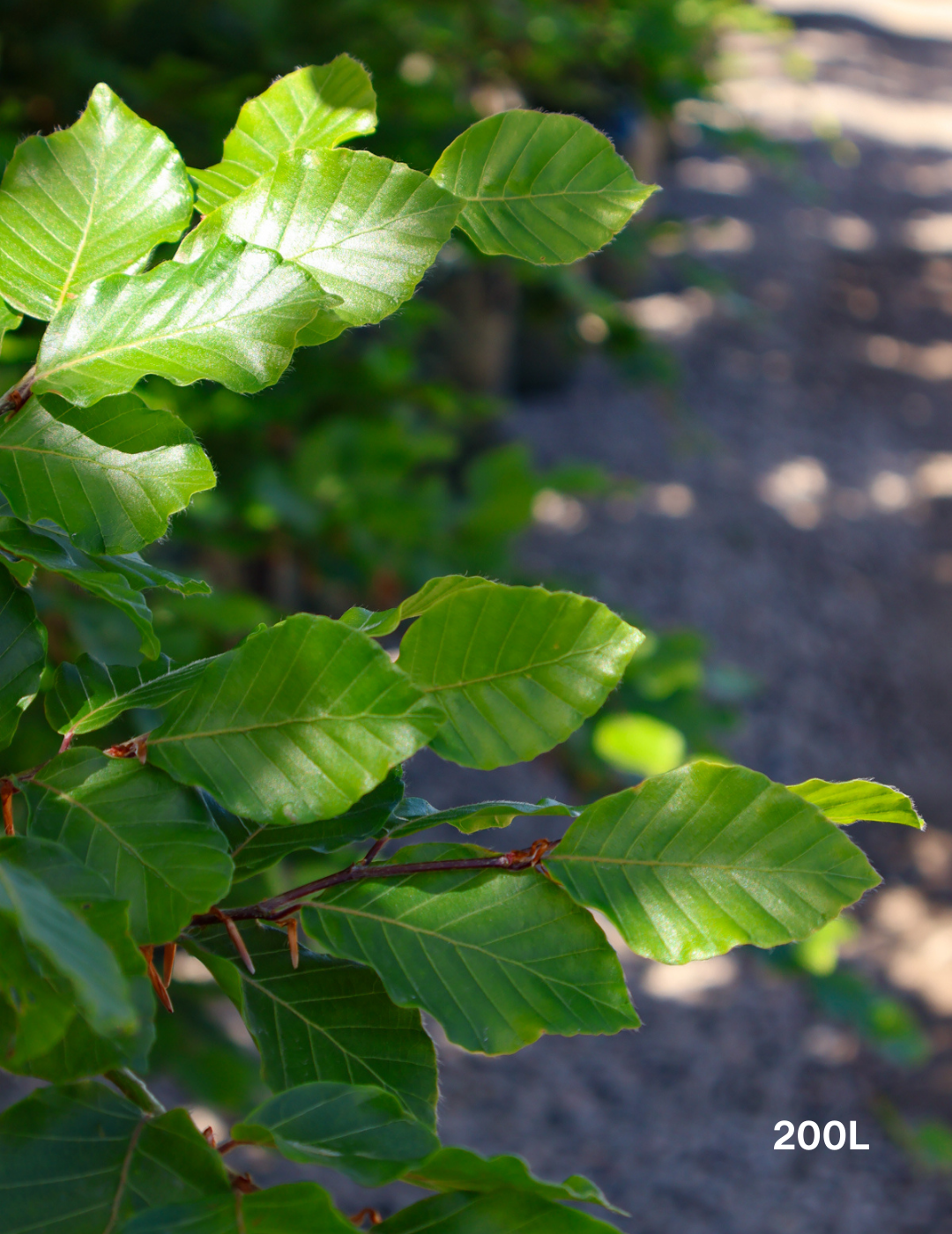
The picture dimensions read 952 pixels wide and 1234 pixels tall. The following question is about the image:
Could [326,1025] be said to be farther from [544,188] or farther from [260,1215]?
[544,188]

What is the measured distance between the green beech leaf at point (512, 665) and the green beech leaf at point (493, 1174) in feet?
0.33

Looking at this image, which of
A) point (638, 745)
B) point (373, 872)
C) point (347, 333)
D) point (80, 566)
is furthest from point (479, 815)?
point (347, 333)

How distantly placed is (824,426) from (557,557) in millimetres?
1406

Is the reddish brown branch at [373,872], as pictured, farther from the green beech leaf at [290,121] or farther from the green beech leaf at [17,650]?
the green beech leaf at [290,121]

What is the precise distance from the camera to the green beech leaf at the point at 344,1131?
0.26m

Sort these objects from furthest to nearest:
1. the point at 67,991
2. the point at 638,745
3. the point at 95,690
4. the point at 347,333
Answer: the point at 347,333 → the point at 638,745 → the point at 95,690 → the point at 67,991

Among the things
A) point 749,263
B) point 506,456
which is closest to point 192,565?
point 506,456

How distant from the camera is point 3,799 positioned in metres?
0.31

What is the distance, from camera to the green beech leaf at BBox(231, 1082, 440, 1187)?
0.26 metres

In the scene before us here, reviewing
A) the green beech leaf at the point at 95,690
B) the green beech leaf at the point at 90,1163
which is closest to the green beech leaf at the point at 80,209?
the green beech leaf at the point at 95,690

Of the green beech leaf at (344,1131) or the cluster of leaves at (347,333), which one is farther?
the cluster of leaves at (347,333)

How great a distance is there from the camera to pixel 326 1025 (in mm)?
334

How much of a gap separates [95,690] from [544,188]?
0.21m

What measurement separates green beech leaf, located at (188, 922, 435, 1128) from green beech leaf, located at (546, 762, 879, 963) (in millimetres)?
70
